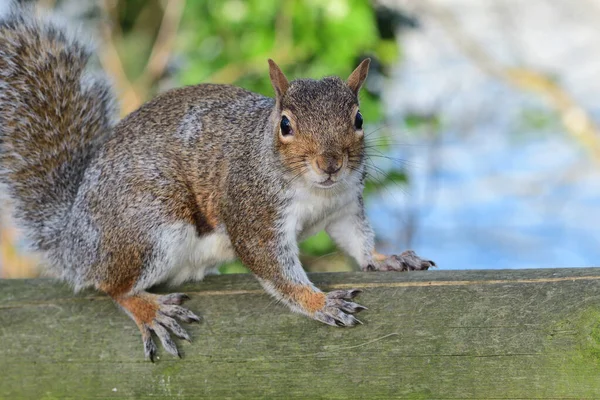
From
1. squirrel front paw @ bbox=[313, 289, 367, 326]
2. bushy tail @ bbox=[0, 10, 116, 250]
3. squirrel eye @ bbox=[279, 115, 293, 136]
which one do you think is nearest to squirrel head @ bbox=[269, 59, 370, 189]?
squirrel eye @ bbox=[279, 115, 293, 136]

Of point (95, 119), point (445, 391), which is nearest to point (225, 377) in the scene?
point (445, 391)

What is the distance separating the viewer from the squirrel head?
5.60ft

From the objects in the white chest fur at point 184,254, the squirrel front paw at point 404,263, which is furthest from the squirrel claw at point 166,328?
the squirrel front paw at point 404,263

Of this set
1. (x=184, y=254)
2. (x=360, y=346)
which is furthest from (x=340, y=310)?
(x=184, y=254)

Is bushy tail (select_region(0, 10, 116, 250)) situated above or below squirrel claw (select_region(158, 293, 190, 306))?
above

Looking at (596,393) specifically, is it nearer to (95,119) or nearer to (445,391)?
(445,391)

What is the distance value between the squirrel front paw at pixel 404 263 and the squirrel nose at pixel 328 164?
0.44 metres

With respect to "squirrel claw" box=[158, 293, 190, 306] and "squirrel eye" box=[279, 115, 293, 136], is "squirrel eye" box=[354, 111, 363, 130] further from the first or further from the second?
"squirrel claw" box=[158, 293, 190, 306]

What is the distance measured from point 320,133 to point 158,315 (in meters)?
0.58

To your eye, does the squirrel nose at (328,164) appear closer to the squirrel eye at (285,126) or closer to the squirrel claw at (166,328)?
the squirrel eye at (285,126)

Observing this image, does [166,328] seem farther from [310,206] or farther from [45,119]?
[45,119]

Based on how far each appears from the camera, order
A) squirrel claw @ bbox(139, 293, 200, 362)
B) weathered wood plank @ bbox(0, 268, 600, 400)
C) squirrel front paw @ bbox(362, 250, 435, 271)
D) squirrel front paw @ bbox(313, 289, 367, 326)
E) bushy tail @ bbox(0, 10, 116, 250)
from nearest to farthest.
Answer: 1. weathered wood plank @ bbox(0, 268, 600, 400)
2. squirrel front paw @ bbox(313, 289, 367, 326)
3. squirrel claw @ bbox(139, 293, 200, 362)
4. squirrel front paw @ bbox(362, 250, 435, 271)
5. bushy tail @ bbox(0, 10, 116, 250)

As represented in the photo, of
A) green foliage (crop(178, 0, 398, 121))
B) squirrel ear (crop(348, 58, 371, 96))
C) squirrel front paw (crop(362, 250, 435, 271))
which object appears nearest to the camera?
squirrel ear (crop(348, 58, 371, 96))

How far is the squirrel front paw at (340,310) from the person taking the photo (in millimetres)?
1665
